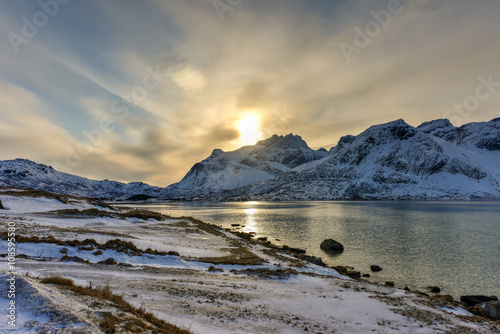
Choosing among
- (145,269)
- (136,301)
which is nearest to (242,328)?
(136,301)

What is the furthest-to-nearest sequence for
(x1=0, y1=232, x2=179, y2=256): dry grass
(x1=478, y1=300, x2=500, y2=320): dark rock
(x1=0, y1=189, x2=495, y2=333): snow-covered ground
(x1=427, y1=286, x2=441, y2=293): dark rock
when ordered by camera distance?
(x1=427, y1=286, x2=441, y2=293): dark rock
(x1=0, y1=232, x2=179, y2=256): dry grass
(x1=478, y1=300, x2=500, y2=320): dark rock
(x1=0, y1=189, x2=495, y2=333): snow-covered ground

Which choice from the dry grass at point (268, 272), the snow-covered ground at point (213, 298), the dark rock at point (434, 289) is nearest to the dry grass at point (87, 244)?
the snow-covered ground at point (213, 298)

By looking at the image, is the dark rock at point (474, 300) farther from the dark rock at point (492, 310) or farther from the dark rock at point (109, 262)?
the dark rock at point (109, 262)

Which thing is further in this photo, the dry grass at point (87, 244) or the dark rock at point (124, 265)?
the dry grass at point (87, 244)

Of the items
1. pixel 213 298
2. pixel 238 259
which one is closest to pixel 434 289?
pixel 238 259

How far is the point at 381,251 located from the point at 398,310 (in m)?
28.6

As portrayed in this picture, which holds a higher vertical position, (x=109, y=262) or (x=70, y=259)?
(x=70, y=259)

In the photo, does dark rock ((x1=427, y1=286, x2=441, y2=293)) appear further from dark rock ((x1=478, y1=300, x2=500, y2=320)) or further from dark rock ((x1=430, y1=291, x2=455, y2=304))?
dark rock ((x1=478, y1=300, x2=500, y2=320))

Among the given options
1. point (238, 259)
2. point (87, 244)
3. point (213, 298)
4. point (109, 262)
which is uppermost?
point (87, 244)

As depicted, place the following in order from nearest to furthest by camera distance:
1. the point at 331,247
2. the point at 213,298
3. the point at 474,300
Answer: the point at 213,298 < the point at 474,300 < the point at 331,247

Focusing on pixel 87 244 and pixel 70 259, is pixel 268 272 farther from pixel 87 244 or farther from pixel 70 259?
pixel 87 244

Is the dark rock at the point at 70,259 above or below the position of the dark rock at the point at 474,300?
above

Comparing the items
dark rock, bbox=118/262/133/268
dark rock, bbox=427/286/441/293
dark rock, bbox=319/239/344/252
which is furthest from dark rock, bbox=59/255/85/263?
dark rock, bbox=319/239/344/252

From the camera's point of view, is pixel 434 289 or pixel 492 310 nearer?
pixel 492 310
